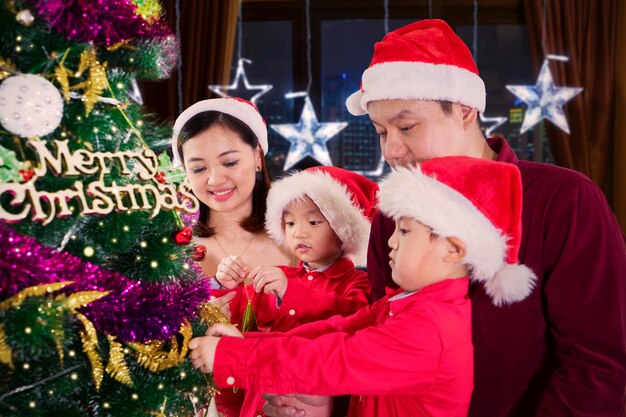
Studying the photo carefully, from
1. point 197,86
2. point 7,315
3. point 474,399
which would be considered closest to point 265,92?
point 197,86

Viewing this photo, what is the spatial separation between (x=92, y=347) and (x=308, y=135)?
390 centimetres

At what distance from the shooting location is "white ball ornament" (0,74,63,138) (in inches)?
37.3

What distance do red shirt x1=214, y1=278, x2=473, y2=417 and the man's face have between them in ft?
1.21

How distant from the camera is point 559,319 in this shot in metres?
1.41

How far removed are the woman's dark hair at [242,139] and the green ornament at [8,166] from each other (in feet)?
3.04

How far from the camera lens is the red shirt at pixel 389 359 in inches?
48.6

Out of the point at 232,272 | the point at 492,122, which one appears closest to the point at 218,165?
the point at 232,272

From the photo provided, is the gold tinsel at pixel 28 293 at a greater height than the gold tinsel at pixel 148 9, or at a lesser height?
lesser

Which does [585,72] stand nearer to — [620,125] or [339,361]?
[620,125]

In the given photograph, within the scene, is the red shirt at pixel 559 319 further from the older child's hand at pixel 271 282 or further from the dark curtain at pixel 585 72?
the dark curtain at pixel 585 72

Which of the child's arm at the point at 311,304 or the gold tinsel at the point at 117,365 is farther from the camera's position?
the child's arm at the point at 311,304

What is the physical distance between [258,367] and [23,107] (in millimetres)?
663

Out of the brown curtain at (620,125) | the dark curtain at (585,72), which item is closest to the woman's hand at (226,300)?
the dark curtain at (585,72)

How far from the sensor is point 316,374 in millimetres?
1233
